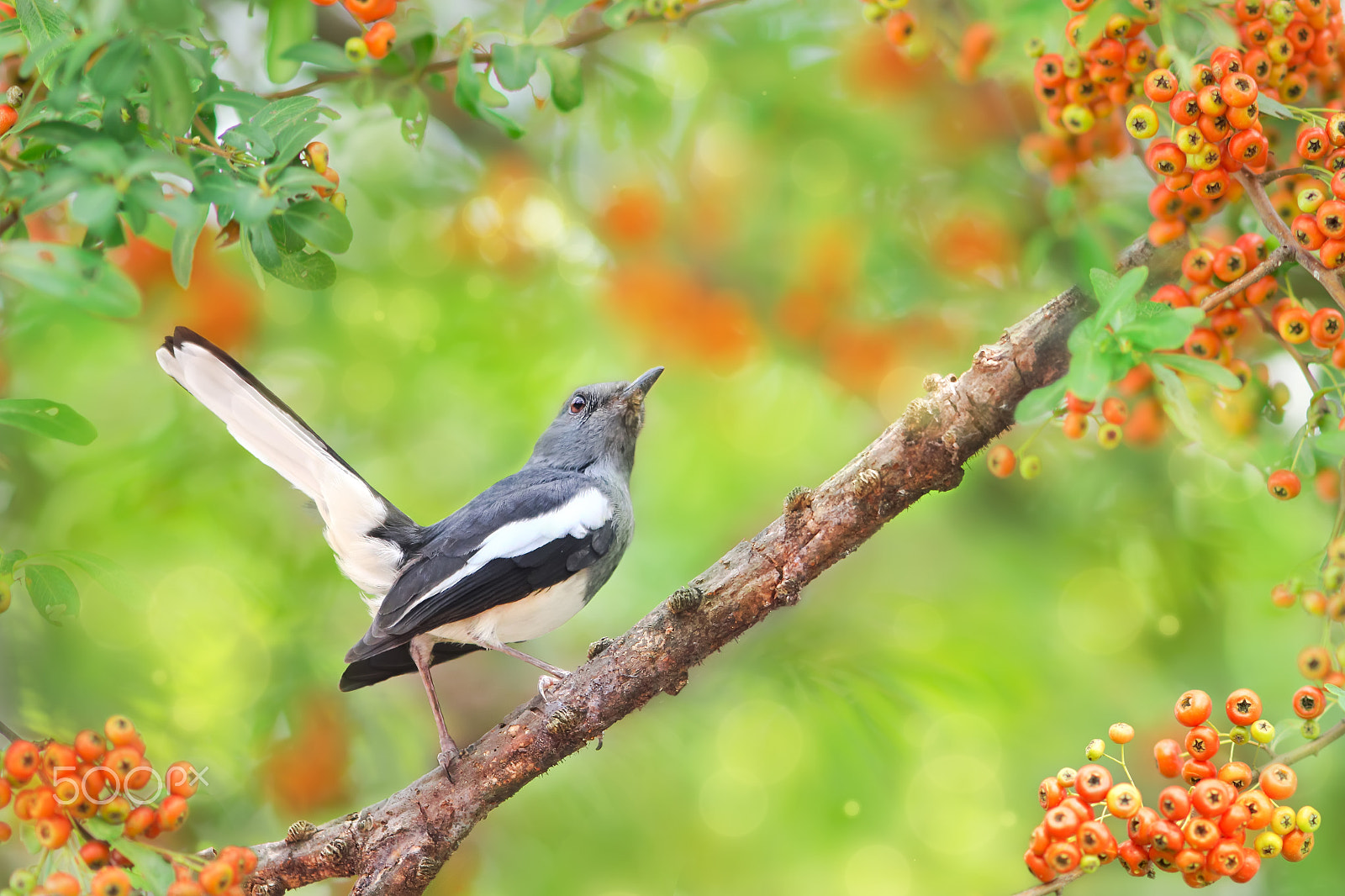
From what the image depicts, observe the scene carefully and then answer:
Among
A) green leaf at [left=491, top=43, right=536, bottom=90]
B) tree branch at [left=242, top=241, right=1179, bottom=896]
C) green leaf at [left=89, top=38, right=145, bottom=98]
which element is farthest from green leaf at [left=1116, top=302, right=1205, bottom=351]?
green leaf at [left=89, top=38, right=145, bottom=98]

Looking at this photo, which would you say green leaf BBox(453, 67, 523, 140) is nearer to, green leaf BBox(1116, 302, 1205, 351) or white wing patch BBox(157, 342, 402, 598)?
white wing patch BBox(157, 342, 402, 598)

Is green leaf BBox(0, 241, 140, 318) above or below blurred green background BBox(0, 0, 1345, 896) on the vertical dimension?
above

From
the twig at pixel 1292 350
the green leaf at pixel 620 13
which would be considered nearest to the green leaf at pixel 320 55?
the green leaf at pixel 620 13

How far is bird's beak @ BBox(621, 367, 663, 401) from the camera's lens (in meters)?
3.56

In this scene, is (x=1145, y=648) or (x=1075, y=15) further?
(x=1145, y=648)

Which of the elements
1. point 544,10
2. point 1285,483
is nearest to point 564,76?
point 544,10

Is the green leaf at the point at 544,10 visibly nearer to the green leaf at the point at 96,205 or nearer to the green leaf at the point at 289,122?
the green leaf at the point at 289,122

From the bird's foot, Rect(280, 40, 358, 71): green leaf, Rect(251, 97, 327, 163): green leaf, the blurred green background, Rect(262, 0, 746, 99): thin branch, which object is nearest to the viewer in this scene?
Rect(251, 97, 327, 163): green leaf

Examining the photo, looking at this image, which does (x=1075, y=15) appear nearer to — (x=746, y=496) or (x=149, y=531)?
(x=746, y=496)

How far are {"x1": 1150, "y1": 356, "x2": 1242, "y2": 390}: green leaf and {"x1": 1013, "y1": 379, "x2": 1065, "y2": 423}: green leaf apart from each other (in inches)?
7.8

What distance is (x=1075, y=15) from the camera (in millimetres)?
2260

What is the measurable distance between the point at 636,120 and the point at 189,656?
10.4 ft

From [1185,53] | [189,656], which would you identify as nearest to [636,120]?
[1185,53]

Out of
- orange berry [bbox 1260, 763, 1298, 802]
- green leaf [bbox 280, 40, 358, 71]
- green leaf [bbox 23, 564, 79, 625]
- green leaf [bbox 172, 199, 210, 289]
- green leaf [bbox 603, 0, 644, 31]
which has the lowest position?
green leaf [bbox 23, 564, 79, 625]
